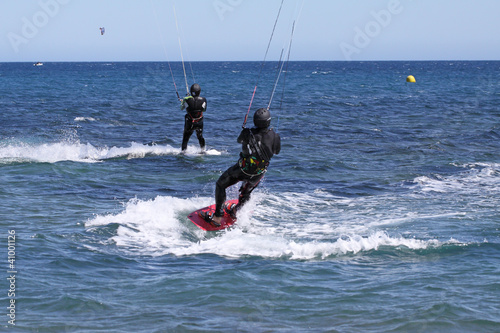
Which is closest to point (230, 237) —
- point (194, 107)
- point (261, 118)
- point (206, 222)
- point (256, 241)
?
point (256, 241)

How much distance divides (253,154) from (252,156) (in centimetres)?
4

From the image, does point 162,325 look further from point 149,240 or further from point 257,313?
point 149,240

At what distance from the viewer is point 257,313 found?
6.10 meters

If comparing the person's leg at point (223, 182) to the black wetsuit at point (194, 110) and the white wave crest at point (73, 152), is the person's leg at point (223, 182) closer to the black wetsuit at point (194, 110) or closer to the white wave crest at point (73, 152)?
the black wetsuit at point (194, 110)

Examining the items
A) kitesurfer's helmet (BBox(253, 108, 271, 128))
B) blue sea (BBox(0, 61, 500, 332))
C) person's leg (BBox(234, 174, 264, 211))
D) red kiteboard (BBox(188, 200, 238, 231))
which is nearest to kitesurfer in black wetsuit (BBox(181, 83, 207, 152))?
blue sea (BBox(0, 61, 500, 332))

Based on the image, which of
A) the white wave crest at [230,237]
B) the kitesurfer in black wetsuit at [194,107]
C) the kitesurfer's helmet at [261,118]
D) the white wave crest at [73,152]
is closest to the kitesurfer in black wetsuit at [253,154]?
the kitesurfer's helmet at [261,118]

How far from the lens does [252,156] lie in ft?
30.1

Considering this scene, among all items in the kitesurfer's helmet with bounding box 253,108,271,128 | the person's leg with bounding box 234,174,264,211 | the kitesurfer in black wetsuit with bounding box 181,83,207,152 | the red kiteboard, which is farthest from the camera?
the kitesurfer in black wetsuit with bounding box 181,83,207,152

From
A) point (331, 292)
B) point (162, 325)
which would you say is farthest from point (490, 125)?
point (162, 325)

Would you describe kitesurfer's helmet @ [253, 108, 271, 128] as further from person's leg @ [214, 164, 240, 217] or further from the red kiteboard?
the red kiteboard

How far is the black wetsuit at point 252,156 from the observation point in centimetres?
905

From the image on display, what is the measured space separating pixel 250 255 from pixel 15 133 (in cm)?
1743

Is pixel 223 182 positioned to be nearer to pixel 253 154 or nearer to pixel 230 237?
pixel 253 154

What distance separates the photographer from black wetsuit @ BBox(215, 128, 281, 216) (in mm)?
9047
